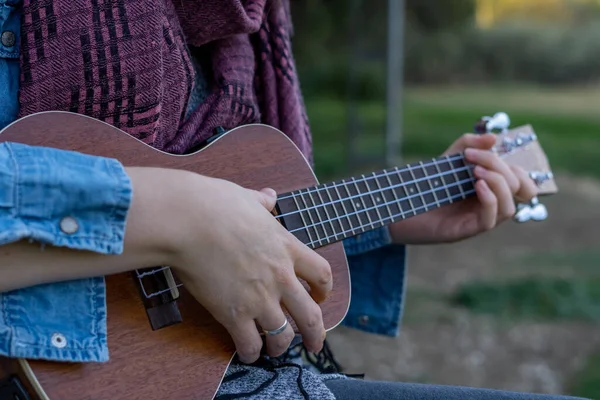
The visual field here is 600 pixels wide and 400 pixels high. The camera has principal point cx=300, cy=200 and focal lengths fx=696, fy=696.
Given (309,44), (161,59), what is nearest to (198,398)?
(161,59)

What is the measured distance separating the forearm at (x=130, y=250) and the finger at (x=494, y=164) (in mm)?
762

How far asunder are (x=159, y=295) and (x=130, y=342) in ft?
0.23

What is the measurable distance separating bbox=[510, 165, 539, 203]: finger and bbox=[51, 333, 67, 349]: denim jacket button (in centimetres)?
98

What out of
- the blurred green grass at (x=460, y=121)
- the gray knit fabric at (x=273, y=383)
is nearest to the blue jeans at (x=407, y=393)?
the gray knit fabric at (x=273, y=383)

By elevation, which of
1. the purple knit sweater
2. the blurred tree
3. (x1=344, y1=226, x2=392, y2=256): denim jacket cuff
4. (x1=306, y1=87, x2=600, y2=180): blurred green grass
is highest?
the purple knit sweater

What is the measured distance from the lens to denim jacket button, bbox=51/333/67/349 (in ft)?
2.58

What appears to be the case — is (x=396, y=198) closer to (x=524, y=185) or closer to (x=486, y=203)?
(x=486, y=203)

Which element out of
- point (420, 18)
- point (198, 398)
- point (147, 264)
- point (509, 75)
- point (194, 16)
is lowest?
point (509, 75)

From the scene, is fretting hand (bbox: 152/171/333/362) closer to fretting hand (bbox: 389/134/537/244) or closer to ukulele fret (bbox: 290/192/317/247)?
ukulele fret (bbox: 290/192/317/247)

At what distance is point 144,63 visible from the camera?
0.96 meters

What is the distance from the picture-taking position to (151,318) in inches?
35.2

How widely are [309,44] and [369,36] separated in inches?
24.3

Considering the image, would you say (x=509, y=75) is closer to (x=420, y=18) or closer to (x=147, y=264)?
(x=420, y=18)

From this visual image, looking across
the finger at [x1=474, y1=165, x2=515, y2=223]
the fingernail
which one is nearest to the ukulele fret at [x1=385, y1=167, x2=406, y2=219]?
the finger at [x1=474, y1=165, x2=515, y2=223]
